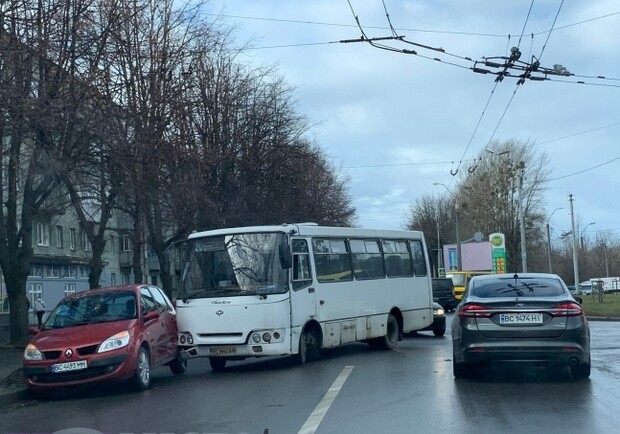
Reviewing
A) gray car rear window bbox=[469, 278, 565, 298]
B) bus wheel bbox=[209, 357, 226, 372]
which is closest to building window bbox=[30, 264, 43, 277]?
bus wheel bbox=[209, 357, 226, 372]

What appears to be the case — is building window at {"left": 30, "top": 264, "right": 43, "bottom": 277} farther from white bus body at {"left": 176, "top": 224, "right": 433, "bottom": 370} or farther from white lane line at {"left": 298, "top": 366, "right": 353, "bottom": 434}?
white lane line at {"left": 298, "top": 366, "right": 353, "bottom": 434}

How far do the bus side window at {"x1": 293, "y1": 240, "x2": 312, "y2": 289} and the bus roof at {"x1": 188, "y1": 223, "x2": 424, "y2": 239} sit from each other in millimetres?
259

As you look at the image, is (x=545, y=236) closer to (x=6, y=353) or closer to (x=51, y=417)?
(x=6, y=353)

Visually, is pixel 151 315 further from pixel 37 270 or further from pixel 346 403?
pixel 37 270

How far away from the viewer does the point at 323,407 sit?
35.9ft

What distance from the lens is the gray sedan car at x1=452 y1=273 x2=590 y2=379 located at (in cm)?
1211

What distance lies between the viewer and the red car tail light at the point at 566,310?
12.1 metres

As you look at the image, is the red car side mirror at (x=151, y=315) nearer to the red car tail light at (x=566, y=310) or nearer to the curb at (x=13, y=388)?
the curb at (x=13, y=388)

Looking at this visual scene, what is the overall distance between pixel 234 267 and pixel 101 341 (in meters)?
3.54

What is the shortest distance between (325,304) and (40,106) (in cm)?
659

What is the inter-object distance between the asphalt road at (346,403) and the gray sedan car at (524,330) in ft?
1.47

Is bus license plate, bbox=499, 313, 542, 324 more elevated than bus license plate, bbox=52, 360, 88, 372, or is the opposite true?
bus license plate, bbox=499, 313, 542, 324

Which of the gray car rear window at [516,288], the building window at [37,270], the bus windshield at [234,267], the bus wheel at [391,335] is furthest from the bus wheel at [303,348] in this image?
the building window at [37,270]

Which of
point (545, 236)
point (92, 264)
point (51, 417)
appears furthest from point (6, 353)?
point (545, 236)
